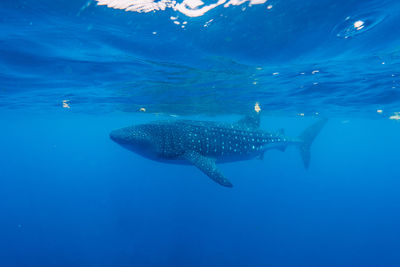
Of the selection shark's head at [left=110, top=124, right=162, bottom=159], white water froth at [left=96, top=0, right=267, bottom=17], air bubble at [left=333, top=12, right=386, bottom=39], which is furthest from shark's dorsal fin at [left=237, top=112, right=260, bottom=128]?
white water froth at [left=96, top=0, right=267, bottom=17]

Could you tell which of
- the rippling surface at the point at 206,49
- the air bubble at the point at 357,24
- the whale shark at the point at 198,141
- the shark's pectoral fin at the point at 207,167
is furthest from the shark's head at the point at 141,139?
the air bubble at the point at 357,24

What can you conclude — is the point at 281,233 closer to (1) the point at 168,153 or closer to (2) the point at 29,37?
(1) the point at 168,153

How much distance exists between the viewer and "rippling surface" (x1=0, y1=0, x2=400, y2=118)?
752 centimetres

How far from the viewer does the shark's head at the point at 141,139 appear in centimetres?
666

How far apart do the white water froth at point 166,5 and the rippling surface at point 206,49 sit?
0.71 feet

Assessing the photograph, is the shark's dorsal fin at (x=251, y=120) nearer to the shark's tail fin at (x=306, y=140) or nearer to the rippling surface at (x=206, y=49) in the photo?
the rippling surface at (x=206, y=49)

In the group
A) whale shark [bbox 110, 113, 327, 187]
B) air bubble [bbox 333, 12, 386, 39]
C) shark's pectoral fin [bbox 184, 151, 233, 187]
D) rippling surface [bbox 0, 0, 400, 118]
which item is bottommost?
shark's pectoral fin [bbox 184, 151, 233, 187]

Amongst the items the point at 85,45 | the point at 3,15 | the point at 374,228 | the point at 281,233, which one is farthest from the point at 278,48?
the point at 374,228

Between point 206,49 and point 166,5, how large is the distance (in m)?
3.63

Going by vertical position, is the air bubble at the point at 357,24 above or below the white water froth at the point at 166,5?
above

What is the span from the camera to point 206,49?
10.5 meters

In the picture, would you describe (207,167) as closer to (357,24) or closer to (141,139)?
(141,139)

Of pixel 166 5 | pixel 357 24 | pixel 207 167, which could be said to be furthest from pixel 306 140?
pixel 166 5

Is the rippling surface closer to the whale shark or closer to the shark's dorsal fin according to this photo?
the shark's dorsal fin
